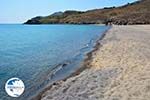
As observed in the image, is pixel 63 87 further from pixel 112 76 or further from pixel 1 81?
pixel 1 81

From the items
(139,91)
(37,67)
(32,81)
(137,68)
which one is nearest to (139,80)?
(139,91)

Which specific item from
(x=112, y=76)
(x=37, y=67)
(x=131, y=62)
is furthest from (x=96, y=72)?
(x=37, y=67)

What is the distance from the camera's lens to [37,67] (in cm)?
2452

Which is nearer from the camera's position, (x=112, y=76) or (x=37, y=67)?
(x=112, y=76)

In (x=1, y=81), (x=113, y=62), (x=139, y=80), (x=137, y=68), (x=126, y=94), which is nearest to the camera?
(x=126, y=94)

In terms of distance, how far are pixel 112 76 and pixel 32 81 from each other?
5.09 m

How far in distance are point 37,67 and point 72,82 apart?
885cm

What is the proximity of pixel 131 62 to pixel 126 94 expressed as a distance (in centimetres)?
775

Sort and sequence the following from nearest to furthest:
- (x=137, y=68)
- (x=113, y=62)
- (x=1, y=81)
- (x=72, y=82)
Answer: (x=72, y=82) < (x=137, y=68) < (x=1, y=81) < (x=113, y=62)

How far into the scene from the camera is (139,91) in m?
12.9

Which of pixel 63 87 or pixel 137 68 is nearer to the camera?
pixel 63 87

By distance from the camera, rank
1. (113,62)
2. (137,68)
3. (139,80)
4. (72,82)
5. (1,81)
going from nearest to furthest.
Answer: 1. (139,80)
2. (72,82)
3. (137,68)
4. (1,81)
5. (113,62)

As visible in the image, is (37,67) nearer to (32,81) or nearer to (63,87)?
(32,81)

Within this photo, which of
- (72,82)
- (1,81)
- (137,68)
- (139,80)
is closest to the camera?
(139,80)
